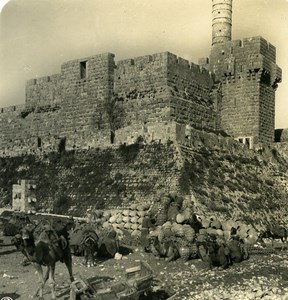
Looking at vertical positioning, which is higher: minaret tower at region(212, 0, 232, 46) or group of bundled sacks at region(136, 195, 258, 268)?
minaret tower at region(212, 0, 232, 46)

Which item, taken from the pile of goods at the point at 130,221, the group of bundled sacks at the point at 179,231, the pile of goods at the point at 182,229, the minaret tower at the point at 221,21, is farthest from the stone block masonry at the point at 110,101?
the pile of goods at the point at 182,229

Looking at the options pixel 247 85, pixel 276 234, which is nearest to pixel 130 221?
pixel 276 234

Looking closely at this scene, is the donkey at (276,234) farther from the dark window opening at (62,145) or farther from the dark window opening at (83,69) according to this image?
the dark window opening at (83,69)

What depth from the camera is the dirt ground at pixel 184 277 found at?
36.2 feet

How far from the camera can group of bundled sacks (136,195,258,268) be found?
45.4ft

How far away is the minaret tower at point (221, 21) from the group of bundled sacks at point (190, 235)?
44.1ft

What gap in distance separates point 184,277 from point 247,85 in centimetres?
1673

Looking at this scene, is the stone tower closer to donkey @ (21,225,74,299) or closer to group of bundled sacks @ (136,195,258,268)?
group of bundled sacks @ (136,195,258,268)

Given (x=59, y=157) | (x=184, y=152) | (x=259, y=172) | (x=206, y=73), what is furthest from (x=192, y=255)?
(x=206, y=73)

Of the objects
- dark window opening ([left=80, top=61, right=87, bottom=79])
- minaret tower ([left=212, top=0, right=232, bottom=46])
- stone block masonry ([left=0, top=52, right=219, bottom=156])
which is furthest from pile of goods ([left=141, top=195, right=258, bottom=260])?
minaret tower ([left=212, top=0, right=232, bottom=46])

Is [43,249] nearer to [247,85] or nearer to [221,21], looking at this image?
[247,85]

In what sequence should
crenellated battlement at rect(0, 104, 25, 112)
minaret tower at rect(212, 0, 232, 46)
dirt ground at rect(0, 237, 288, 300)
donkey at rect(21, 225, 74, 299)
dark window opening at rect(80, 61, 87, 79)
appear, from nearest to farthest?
1. donkey at rect(21, 225, 74, 299)
2. dirt ground at rect(0, 237, 288, 300)
3. dark window opening at rect(80, 61, 87, 79)
4. minaret tower at rect(212, 0, 232, 46)
5. crenellated battlement at rect(0, 104, 25, 112)

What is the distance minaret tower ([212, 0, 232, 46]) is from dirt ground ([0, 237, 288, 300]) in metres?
16.0

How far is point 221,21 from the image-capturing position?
29.0 meters
